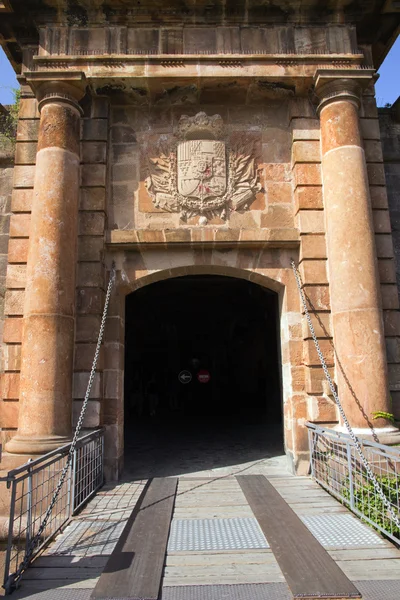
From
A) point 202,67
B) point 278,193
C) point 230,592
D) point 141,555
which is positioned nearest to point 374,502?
point 230,592

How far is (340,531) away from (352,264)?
3.07m

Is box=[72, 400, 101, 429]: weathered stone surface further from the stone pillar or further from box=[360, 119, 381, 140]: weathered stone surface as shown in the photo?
box=[360, 119, 381, 140]: weathered stone surface

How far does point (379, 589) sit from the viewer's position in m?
2.89

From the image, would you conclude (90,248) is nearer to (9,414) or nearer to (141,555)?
(9,414)

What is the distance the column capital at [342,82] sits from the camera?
6129mm

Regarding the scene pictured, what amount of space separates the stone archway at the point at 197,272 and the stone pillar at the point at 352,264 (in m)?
0.57

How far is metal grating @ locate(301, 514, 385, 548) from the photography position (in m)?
3.57

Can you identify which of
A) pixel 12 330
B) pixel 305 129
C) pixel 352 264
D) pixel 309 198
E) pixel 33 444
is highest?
pixel 305 129

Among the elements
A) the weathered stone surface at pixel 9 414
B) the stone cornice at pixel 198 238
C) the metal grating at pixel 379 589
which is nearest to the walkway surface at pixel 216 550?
the metal grating at pixel 379 589

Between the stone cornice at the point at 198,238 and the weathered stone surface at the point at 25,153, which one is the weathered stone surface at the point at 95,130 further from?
the stone cornice at the point at 198,238

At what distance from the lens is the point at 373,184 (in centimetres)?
628

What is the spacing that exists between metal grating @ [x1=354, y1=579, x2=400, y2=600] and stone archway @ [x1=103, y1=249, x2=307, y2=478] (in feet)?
9.10

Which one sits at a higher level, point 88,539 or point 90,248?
point 90,248

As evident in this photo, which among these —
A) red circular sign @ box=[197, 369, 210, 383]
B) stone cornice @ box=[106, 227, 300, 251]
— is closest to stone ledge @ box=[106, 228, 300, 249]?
stone cornice @ box=[106, 227, 300, 251]
